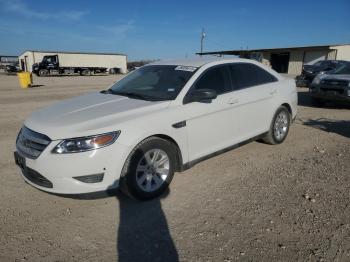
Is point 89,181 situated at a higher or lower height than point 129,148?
lower

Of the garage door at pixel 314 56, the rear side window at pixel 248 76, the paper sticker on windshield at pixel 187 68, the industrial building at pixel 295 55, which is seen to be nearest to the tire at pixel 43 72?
the industrial building at pixel 295 55

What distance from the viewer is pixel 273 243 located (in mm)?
3018

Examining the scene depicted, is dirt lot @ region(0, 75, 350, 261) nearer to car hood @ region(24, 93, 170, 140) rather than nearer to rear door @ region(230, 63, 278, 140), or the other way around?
rear door @ region(230, 63, 278, 140)

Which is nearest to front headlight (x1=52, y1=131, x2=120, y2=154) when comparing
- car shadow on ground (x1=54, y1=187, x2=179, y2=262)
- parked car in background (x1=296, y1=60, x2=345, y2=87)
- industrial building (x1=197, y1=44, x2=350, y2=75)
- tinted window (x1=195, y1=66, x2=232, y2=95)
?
car shadow on ground (x1=54, y1=187, x2=179, y2=262)

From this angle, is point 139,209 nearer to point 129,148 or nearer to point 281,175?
point 129,148

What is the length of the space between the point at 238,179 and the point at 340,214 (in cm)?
139

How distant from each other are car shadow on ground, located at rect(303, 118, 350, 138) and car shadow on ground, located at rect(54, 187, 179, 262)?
524 cm

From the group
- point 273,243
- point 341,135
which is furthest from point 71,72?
point 273,243

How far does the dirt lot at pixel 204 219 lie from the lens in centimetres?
291

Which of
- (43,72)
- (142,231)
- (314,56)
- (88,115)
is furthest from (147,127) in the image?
(43,72)

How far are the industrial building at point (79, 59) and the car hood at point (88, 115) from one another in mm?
39267

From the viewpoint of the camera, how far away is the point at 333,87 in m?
9.84

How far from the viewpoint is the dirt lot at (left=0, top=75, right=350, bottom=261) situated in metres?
2.91

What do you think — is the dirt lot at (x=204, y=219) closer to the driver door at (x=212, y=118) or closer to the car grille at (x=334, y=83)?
the driver door at (x=212, y=118)
